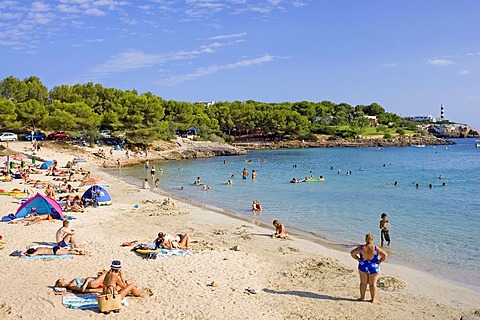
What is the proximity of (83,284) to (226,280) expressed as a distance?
315 cm

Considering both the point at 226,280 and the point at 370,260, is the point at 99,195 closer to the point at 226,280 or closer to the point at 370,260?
the point at 226,280

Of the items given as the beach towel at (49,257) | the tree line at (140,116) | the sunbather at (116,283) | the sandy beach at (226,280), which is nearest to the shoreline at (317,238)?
the sandy beach at (226,280)

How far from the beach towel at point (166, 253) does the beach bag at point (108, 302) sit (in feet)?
11.5

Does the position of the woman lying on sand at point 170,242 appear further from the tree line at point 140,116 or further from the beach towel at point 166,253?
the tree line at point 140,116

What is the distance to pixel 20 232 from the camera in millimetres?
13812

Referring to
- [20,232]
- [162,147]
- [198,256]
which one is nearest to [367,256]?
[198,256]

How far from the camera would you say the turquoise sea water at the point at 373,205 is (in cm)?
1401

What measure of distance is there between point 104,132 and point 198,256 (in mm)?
52397

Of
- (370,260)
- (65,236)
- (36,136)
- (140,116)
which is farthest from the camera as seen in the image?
(140,116)

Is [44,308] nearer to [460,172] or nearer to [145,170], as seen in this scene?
[145,170]

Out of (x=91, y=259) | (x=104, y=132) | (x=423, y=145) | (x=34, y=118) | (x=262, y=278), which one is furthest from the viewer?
(x=423, y=145)

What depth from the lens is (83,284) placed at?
8.83 metres

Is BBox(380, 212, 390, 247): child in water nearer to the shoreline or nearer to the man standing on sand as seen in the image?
the shoreline

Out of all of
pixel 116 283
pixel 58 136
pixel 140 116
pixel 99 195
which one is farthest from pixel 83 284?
pixel 58 136
